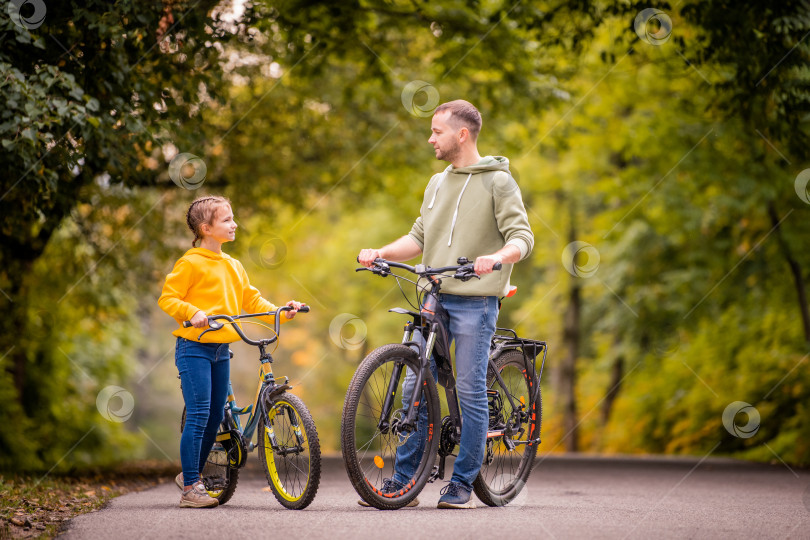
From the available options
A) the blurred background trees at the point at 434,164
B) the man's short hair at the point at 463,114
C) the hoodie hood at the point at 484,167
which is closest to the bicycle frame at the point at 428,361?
the hoodie hood at the point at 484,167

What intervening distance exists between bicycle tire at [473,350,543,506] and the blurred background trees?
10.8ft

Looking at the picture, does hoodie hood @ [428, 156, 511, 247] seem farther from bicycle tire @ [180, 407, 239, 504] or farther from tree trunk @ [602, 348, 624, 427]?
tree trunk @ [602, 348, 624, 427]

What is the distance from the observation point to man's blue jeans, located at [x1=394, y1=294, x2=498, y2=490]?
5.29 m

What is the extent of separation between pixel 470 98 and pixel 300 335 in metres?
22.0

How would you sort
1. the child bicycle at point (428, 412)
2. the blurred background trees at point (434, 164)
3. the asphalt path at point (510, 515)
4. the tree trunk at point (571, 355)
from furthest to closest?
the tree trunk at point (571, 355) < the blurred background trees at point (434, 164) < the child bicycle at point (428, 412) < the asphalt path at point (510, 515)

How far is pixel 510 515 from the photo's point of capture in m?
5.23

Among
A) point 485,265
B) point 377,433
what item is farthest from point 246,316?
point 485,265

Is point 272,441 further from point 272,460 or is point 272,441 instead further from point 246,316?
point 246,316

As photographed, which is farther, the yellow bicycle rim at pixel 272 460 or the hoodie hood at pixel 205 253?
the hoodie hood at pixel 205 253

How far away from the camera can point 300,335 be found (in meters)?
35.2

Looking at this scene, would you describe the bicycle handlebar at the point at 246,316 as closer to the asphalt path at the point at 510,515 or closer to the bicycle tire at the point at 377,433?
the bicycle tire at the point at 377,433

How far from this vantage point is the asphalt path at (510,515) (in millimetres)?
4496

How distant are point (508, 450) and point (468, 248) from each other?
1333mm

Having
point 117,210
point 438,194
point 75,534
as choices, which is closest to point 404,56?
point 117,210
